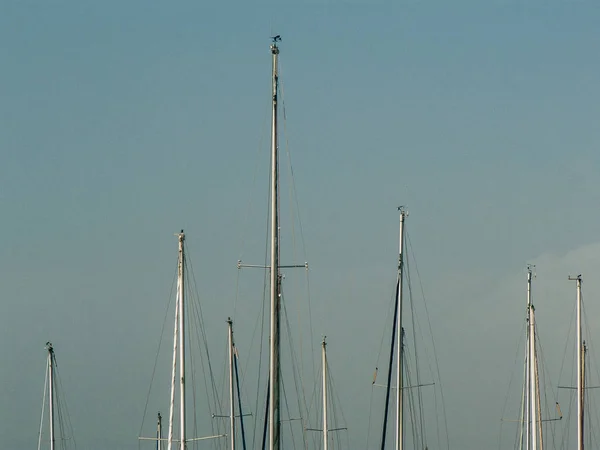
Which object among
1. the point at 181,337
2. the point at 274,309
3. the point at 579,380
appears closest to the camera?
the point at 274,309

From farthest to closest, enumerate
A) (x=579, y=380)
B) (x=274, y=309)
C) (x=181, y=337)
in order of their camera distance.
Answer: (x=579, y=380)
(x=181, y=337)
(x=274, y=309)

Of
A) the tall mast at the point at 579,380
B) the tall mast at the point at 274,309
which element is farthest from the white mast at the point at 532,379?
the tall mast at the point at 274,309

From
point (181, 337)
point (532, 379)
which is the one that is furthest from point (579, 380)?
point (181, 337)

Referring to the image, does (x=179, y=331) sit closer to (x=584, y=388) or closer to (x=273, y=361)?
(x=273, y=361)

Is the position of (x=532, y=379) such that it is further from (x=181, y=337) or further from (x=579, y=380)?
(x=181, y=337)

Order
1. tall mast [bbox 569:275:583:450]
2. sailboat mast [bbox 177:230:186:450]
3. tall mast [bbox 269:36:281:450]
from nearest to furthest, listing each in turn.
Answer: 1. tall mast [bbox 269:36:281:450]
2. sailboat mast [bbox 177:230:186:450]
3. tall mast [bbox 569:275:583:450]

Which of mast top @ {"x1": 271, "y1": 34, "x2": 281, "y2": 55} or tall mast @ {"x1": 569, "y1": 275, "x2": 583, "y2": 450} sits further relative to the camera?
tall mast @ {"x1": 569, "y1": 275, "x2": 583, "y2": 450}

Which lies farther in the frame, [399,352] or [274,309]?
[399,352]

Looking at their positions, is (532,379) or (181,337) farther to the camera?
(532,379)

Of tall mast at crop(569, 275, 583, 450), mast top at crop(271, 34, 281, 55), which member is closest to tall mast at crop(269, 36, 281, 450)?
mast top at crop(271, 34, 281, 55)

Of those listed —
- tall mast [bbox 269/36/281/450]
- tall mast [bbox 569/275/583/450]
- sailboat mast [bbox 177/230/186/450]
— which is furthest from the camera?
tall mast [bbox 569/275/583/450]

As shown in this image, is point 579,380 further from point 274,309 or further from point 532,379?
point 274,309

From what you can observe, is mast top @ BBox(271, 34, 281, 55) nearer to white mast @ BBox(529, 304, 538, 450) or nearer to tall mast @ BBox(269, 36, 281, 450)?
tall mast @ BBox(269, 36, 281, 450)

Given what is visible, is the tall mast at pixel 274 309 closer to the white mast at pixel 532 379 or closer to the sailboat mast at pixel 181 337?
the sailboat mast at pixel 181 337
